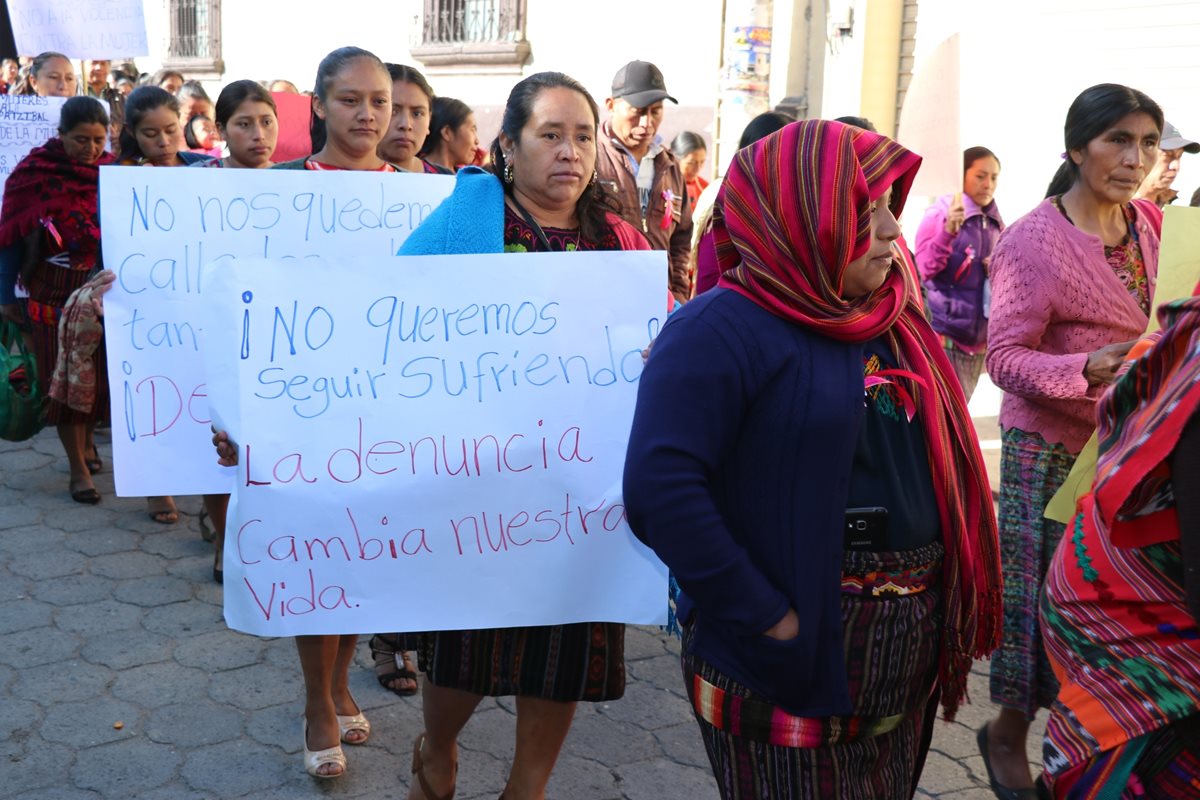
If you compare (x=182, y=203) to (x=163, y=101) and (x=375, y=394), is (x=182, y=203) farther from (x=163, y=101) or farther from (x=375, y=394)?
(x=163, y=101)

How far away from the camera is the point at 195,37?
2016 centimetres

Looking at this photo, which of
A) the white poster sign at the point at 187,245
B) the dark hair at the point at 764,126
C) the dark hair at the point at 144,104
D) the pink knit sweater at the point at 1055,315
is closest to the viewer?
the pink knit sweater at the point at 1055,315

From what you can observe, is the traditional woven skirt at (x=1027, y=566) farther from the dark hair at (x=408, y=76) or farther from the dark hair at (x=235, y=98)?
the dark hair at (x=235, y=98)

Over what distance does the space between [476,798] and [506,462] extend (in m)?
1.19

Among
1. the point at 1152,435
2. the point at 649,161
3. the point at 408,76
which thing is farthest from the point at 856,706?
the point at 649,161

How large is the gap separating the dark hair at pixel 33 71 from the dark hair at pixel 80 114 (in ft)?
10.4

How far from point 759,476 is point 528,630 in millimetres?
940

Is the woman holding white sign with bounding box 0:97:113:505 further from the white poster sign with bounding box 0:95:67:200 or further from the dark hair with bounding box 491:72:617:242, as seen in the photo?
the dark hair with bounding box 491:72:617:242

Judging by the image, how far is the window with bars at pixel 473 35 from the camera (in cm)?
1514

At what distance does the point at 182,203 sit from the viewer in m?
3.80

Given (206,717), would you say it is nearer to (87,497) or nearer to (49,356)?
(87,497)

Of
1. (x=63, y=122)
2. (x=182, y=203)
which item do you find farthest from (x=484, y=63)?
(x=182, y=203)

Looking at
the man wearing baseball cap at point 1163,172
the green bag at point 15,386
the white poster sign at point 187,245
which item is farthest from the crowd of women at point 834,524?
the man wearing baseball cap at point 1163,172

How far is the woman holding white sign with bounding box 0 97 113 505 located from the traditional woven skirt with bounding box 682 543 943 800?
4.28m
